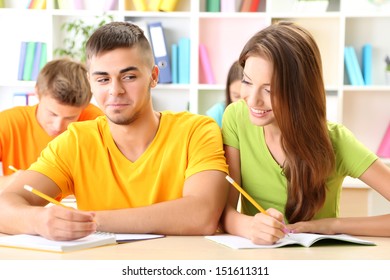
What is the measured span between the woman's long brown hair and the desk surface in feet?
0.99

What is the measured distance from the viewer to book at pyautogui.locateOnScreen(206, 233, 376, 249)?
180cm

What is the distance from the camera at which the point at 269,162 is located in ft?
7.33

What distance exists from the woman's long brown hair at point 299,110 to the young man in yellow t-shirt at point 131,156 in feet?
0.72

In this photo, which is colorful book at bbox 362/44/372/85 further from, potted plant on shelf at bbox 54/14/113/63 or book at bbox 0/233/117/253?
book at bbox 0/233/117/253

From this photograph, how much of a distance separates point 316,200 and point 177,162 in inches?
17.1

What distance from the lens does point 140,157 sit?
2.22 metres

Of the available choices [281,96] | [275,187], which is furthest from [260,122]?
[275,187]

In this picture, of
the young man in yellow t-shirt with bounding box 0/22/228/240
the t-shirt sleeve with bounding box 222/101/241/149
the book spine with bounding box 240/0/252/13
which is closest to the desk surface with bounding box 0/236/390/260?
the young man in yellow t-shirt with bounding box 0/22/228/240

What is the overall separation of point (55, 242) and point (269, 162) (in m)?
0.75

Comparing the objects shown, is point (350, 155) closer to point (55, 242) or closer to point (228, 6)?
point (55, 242)

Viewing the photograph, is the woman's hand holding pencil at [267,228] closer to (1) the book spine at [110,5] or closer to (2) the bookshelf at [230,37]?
(2) the bookshelf at [230,37]

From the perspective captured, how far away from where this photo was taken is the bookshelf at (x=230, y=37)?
17.2 ft

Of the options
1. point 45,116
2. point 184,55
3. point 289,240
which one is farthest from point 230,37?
point 289,240

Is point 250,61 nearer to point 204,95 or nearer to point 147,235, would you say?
point 147,235
